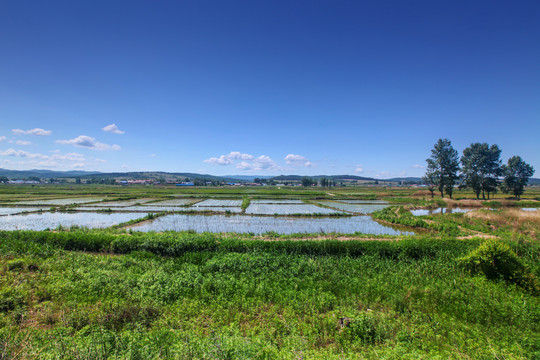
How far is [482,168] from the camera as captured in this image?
43.8 metres

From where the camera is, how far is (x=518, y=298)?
24.1 ft

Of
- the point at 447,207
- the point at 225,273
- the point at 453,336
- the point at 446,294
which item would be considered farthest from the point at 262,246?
the point at 447,207

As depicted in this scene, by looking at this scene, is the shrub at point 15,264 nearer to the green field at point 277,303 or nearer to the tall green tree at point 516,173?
the green field at point 277,303

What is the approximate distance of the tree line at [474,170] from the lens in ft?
143

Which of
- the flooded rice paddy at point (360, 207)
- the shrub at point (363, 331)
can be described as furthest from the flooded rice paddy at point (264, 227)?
the shrub at point (363, 331)

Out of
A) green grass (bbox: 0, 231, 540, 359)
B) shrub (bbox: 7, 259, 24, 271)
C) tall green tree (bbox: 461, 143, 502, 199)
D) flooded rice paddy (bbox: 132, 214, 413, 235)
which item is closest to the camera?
green grass (bbox: 0, 231, 540, 359)

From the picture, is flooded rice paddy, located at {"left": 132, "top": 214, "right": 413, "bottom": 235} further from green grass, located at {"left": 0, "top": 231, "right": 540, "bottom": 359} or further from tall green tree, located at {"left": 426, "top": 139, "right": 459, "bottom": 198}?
tall green tree, located at {"left": 426, "top": 139, "right": 459, "bottom": 198}

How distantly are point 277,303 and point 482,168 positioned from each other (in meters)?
53.8

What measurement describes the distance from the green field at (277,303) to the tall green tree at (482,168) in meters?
39.5

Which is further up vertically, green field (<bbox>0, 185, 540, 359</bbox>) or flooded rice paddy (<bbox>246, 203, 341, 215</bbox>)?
green field (<bbox>0, 185, 540, 359</bbox>)

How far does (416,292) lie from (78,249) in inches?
707

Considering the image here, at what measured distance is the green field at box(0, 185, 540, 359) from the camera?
4902mm

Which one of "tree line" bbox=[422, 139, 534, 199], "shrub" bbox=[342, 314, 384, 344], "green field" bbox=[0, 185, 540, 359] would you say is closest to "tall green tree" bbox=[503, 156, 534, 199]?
"tree line" bbox=[422, 139, 534, 199]

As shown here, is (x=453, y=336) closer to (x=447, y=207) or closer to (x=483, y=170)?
(x=447, y=207)
